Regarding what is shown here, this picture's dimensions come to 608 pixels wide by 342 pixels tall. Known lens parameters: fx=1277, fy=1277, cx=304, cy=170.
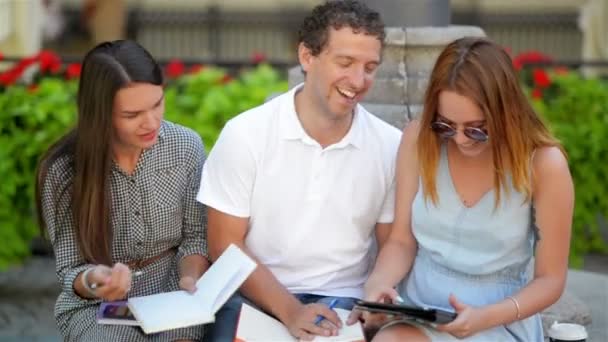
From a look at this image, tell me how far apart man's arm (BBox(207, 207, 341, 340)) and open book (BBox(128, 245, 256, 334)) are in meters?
0.19

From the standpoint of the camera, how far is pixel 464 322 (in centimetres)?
369

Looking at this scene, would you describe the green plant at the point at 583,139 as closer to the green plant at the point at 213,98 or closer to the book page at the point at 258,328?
the green plant at the point at 213,98

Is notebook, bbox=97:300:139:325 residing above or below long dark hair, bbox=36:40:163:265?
below

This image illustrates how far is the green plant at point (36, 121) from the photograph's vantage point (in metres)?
6.98

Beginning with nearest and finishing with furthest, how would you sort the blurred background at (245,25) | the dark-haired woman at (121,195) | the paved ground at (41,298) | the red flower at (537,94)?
the dark-haired woman at (121,195)
the paved ground at (41,298)
the red flower at (537,94)
the blurred background at (245,25)

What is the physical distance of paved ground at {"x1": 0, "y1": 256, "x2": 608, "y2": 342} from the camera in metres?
5.31

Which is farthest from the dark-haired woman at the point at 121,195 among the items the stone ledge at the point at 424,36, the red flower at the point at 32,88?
the red flower at the point at 32,88

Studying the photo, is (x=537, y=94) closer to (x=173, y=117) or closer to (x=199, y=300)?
(x=173, y=117)

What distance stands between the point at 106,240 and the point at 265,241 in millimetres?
508

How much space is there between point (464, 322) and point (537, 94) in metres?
4.13

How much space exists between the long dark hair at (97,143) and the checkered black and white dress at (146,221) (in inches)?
1.2

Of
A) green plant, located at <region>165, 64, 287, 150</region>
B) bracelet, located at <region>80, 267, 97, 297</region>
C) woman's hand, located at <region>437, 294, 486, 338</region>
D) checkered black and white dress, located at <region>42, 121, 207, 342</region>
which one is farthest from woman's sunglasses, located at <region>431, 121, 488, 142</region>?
green plant, located at <region>165, 64, 287, 150</region>

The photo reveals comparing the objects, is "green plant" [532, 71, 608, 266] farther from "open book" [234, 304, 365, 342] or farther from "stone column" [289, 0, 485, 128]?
"open book" [234, 304, 365, 342]

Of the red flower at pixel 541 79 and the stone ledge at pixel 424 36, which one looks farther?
the red flower at pixel 541 79
